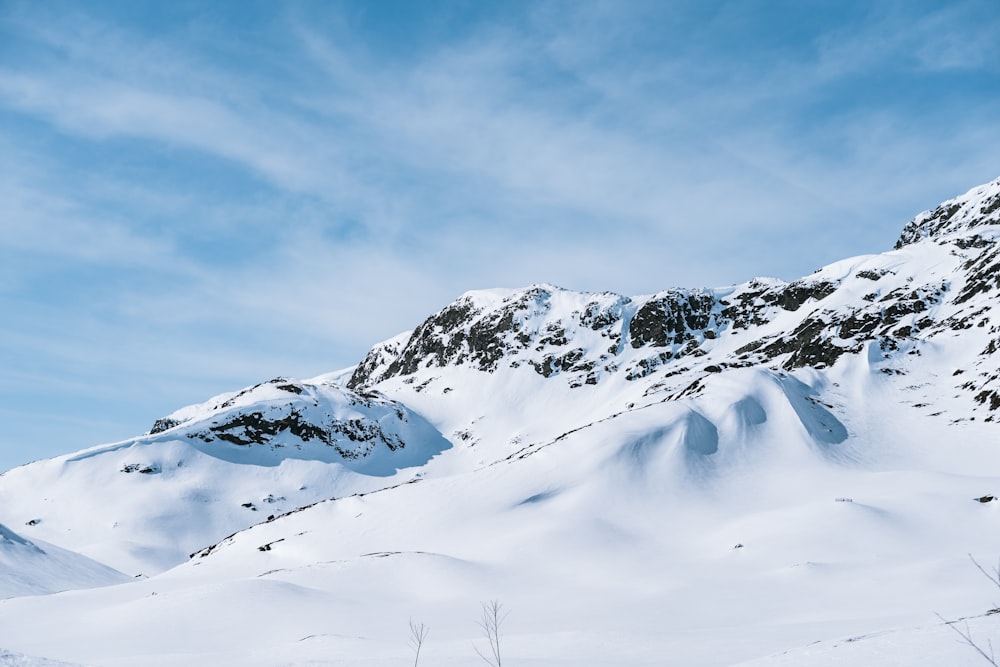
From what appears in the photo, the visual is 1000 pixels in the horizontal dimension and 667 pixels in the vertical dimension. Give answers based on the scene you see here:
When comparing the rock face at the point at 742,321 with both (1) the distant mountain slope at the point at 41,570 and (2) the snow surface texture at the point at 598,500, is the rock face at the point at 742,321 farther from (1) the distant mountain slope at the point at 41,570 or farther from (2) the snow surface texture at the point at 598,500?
(1) the distant mountain slope at the point at 41,570

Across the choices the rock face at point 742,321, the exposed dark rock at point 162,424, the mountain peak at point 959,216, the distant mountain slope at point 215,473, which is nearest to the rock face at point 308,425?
the distant mountain slope at point 215,473

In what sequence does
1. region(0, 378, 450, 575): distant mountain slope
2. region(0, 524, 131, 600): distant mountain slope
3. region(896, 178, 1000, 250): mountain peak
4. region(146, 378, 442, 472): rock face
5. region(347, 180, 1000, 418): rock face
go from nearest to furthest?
region(0, 524, 131, 600): distant mountain slope
region(347, 180, 1000, 418): rock face
region(0, 378, 450, 575): distant mountain slope
region(146, 378, 442, 472): rock face
region(896, 178, 1000, 250): mountain peak

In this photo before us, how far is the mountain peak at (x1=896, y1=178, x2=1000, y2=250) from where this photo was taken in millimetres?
143525

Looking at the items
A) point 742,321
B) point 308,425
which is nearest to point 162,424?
point 308,425

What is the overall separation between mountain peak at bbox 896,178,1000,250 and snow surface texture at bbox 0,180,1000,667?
2.96m

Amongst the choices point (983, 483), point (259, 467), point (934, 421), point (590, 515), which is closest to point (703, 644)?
point (590, 515)

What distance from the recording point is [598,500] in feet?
198

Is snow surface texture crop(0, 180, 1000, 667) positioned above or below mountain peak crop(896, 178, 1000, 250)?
below

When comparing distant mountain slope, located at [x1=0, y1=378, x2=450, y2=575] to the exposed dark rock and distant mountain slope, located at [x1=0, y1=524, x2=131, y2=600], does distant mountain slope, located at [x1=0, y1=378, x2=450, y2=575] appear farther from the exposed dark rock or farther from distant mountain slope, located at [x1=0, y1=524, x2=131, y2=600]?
the exposed dark rock

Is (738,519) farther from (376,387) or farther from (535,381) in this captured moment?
(376,387)

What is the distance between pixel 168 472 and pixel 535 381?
67776 mm

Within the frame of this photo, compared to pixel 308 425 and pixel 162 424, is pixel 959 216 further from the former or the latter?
pixel 162 424

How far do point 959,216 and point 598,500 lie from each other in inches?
5495

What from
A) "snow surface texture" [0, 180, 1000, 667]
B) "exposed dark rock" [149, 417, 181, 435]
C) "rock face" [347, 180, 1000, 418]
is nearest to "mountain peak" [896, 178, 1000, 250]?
"rock face" [347, 180, 1000, 418]
